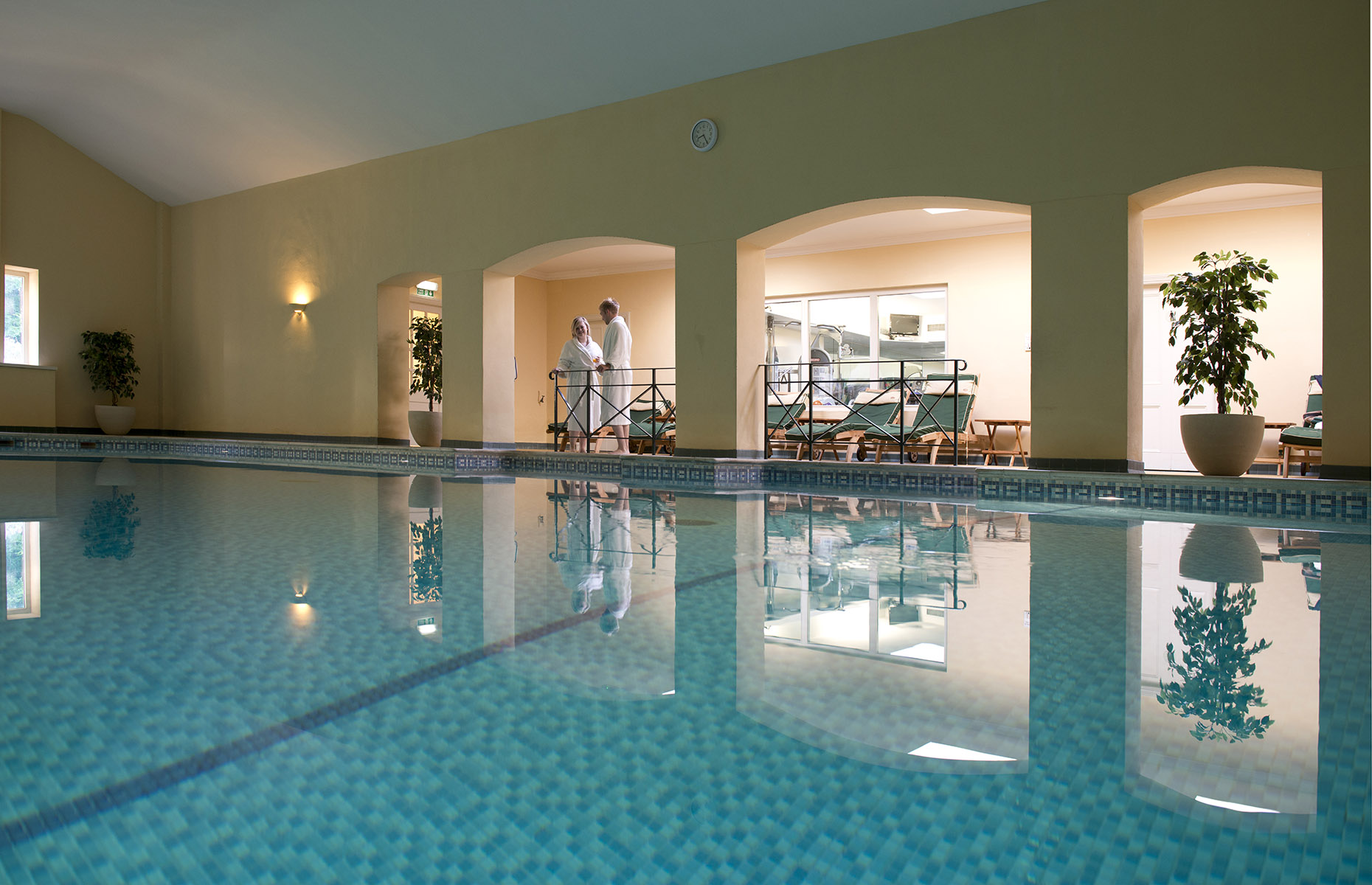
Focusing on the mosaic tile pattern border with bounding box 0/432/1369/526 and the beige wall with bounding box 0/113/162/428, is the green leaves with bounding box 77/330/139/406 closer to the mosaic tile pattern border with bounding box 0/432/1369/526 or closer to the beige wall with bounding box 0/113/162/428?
the beige wall with bounding box 0/113/162/428

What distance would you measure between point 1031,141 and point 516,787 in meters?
5.61

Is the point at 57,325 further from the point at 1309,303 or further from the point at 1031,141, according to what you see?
the point at 1309,303

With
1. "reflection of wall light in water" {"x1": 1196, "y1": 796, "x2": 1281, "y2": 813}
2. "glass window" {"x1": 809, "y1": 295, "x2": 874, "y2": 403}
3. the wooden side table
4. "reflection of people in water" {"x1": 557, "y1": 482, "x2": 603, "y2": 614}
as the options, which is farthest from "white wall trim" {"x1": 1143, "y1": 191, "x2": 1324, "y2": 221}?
"reflection of wall light in water" {"x1": 1196, "y1": 796, "x2": 1281, "y2": 813}

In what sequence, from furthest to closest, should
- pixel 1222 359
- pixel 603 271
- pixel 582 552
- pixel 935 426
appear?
pixel 603 271 < pixel 935 426 < pixel 1222 359 < pixel 582 552

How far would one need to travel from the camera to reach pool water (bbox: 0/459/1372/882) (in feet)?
2.90

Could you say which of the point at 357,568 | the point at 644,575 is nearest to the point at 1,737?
the point at 357,568

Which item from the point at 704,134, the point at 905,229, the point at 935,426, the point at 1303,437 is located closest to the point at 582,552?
the point at 704,134

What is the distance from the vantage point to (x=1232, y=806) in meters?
0.98

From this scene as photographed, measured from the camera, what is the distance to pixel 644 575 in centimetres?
245

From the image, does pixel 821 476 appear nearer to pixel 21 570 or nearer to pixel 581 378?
pixel 581 378

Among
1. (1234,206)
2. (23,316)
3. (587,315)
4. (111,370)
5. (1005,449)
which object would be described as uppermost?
(1234,206)

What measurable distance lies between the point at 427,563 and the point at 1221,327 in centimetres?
454

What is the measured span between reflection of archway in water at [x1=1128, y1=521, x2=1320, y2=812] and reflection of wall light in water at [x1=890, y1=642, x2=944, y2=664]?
34 cm

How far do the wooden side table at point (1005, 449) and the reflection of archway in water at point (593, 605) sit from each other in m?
5.25
